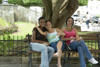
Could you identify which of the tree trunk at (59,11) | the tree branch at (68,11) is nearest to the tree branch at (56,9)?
the tree trunk at (59,11)

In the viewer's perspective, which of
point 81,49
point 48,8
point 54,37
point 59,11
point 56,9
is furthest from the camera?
point 48,8

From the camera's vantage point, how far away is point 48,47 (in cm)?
543

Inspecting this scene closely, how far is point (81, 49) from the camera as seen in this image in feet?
17.9

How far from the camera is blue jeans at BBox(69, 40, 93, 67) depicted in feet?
17.7

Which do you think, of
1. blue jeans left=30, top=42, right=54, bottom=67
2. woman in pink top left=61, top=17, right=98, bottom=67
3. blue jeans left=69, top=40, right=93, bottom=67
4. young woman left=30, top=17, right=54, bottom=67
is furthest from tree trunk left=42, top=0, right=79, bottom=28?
blue jeans left=30, top=42, right=54, bottom=67

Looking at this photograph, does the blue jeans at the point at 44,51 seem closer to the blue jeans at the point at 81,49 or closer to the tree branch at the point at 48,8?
the blue jeans at the point at 81,49

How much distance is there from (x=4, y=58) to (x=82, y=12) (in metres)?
67.1

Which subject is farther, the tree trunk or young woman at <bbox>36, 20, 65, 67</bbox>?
the tree trunk

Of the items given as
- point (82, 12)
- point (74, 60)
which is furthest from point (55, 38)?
point (82, 12)

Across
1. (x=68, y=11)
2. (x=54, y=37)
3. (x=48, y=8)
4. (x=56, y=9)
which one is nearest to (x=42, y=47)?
(x=54, y=37)

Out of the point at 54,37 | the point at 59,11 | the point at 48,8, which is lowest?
the point at 54,37

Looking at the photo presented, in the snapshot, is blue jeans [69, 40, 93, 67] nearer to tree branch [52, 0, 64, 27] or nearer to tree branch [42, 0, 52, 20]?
tree branch [52, 0, 64, 27]

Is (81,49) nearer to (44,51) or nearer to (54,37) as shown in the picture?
(54,37)

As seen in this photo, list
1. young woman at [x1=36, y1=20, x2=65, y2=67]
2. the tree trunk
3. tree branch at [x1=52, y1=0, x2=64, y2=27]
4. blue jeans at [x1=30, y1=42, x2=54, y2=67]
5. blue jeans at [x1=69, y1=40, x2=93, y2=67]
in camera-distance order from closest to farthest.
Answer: blue jeans at [x1=30, y1=42, x2=54, y2=67]
blue jeans at [x1=69, y1=40, x2=93, y2=67]
young woman at [x1=36, y1=20, x2=65, y2=67]
tree branch at [x1=52, y1=0, x2=64, y2=27]
the tree trunk
